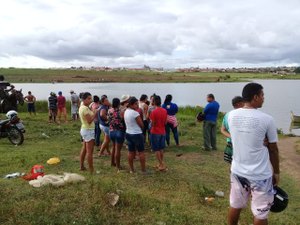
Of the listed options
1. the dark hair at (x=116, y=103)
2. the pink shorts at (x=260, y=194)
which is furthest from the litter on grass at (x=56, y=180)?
the pink shorts at (x=260, y=194)

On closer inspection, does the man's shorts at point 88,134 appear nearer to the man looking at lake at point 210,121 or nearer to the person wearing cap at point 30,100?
the man looking at lake at point 210,121

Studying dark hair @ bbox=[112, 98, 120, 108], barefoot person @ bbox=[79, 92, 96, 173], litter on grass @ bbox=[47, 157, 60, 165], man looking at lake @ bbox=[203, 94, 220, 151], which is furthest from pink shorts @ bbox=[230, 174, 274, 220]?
man looking at lake @ bbox=[203, 94, 220, 151]

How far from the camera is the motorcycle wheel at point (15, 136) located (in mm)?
12617

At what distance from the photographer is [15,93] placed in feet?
59.0

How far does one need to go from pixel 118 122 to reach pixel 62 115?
12.9 meters

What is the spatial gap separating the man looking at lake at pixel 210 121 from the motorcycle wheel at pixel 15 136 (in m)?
6.34

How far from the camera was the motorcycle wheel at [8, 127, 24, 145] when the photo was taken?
12617 mm

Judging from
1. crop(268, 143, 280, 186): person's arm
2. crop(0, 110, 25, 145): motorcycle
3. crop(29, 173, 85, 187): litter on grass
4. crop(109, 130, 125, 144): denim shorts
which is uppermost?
crop(268, 143, 280, 186): person's arm

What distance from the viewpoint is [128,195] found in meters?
5.69

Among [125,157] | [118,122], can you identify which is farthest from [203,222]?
[125,157]

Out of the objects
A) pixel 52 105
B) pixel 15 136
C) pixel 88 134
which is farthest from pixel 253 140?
pixel 52 105

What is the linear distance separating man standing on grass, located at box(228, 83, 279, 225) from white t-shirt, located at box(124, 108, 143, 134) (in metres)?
3.95

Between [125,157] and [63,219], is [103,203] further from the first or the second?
[125,157]

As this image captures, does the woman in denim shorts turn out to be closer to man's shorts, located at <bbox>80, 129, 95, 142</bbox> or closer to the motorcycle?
man's shorts, located at <bbox>80, 129, 95, 142</bbox>
